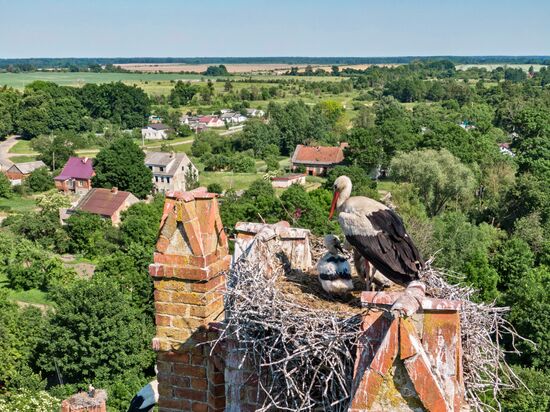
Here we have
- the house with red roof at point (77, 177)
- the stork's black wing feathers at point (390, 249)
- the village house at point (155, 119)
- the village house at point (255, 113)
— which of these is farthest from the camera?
the village house at point (255, 113)

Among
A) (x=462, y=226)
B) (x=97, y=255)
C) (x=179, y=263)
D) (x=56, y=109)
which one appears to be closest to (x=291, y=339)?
(x=179, y=263)

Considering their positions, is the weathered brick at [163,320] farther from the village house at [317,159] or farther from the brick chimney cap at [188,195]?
the village house at [317,159]

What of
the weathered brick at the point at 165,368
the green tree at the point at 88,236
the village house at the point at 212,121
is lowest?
the green tree at the point at 88,236

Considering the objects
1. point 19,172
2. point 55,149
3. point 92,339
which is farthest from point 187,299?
point 55,149

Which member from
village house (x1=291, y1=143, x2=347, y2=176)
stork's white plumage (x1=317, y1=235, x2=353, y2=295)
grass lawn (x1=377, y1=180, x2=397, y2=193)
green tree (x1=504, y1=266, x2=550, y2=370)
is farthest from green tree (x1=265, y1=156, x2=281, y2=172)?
stork's white plumage (x1=317, y1=235, x2=353, y2=295)

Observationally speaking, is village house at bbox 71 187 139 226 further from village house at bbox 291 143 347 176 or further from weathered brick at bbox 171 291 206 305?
weathered brick at bbox 171 291 206 305

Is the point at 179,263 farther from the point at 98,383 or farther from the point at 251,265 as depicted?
the point at 98,383

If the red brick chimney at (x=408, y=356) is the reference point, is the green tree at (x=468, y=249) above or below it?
below

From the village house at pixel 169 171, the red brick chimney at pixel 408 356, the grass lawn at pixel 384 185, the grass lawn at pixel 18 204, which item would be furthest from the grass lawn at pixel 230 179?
the red brick chimney at pixel 408 356
